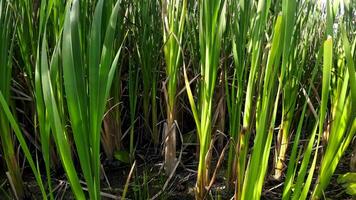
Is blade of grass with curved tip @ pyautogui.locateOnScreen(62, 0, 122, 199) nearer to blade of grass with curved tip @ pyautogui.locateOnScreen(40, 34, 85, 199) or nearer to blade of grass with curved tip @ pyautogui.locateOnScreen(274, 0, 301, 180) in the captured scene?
blade of grass with curved tip @ pyautogui.locateOnScreen(40, 34, 85, 199)

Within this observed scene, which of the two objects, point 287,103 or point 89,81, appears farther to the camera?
point 287,103

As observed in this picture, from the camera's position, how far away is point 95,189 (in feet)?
1.76

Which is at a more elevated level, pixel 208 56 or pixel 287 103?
pixel 208 56

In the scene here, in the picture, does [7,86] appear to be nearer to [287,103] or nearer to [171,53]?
[171,53]

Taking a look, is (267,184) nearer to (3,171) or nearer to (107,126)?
(107,126)

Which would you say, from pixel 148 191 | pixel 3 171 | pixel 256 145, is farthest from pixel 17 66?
pixel 256 145

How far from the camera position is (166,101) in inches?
34.5

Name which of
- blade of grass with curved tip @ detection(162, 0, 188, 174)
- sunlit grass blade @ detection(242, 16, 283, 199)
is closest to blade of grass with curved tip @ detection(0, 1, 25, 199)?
blade of grass with curved tip @ detection(162, 0, 188, 174)

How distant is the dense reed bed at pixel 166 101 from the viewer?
50cm

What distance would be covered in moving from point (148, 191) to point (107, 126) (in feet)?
0.64

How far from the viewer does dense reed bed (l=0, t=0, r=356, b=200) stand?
1.65 feet

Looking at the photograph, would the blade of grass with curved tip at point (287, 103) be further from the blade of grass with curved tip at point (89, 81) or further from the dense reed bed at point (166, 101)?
the blade of grass with curved tip at point (89, 81)

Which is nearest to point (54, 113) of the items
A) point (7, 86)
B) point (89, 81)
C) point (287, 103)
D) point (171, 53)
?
point (89, 81)

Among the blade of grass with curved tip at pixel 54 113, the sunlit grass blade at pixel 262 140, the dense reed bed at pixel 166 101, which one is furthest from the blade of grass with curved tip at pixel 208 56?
the blade of grass with curved tip at pixel 54 113
